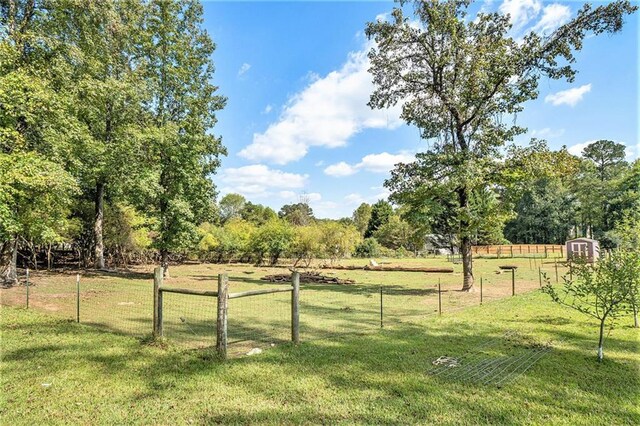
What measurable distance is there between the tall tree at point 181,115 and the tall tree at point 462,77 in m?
11.5

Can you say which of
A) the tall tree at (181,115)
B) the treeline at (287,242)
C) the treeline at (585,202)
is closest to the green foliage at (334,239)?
the treeline at (287,242)

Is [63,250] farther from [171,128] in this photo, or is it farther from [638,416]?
[638,416]

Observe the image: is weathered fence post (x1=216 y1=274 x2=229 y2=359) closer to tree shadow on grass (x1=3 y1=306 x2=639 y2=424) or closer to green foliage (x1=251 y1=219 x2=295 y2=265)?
tree shadow on grass (x1=3 y1=306 x2=639 y2=424)

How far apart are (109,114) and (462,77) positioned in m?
20.1

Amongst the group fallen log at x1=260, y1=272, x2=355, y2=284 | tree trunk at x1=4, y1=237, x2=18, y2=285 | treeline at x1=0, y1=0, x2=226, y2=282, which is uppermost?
treeline at x1=0, y1=0, x2=226, y2=282

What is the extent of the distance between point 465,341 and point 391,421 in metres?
3.80

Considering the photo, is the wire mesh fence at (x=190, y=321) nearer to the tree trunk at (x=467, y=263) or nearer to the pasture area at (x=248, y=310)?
the pasture area at (x=248, y=310)

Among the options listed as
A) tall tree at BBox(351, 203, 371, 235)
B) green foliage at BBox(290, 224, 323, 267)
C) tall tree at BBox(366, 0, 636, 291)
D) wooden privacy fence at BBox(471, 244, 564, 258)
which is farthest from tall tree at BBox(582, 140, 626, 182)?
tall tree at BBox(366, 0, 636, 291)

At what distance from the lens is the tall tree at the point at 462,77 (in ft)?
46.9

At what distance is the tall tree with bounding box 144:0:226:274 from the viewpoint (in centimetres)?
2019

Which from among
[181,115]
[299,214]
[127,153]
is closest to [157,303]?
[127,153]

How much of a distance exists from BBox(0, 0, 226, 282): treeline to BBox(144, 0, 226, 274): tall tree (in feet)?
0.20

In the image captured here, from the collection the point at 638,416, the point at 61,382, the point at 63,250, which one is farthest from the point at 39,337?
the point at 63,250

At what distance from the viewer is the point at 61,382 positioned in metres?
4.82
